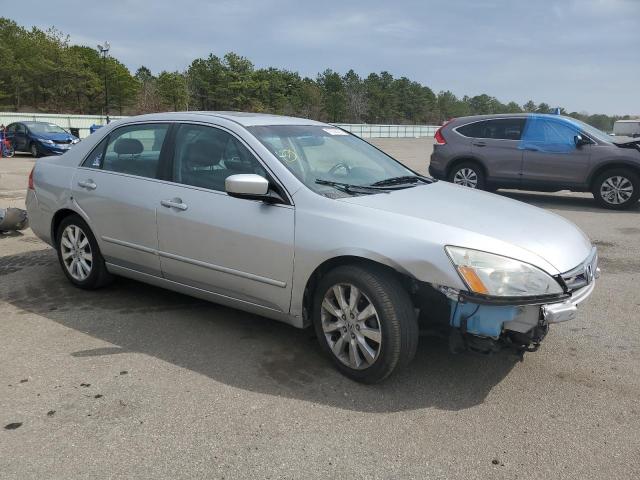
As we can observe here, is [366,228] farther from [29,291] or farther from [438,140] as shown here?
[438,140]

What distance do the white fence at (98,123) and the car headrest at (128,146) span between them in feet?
80.3

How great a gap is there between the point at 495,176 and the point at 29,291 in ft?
28.8

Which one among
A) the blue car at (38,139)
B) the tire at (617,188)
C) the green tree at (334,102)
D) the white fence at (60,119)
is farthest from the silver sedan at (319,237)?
the green tree at (334,102)

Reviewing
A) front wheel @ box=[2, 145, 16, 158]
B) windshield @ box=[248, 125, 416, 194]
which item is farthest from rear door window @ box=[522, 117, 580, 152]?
front wheel @ box=[2, 145, 16, 158]

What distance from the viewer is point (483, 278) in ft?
9.89

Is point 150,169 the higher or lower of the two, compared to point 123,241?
higher

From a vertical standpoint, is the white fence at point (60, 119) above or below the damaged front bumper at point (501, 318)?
below

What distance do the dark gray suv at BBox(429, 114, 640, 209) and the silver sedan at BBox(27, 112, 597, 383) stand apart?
6987 mm

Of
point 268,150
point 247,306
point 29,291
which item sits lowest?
point 29,291

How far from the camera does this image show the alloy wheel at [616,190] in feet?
33.7

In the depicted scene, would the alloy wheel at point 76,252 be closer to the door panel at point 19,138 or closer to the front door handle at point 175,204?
the front door handle at point 175,204

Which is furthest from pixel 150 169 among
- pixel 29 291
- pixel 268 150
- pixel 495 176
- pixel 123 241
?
pixel 495 176

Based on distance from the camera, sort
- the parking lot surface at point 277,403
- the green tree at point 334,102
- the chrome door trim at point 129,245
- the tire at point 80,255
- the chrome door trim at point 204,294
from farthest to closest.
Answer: the green tree at point 334,102 → the tire at point 80,255 → the chrome door trim at point 129,245 → the chrome door trim at point 204,294 → the parking lot surface at point 277,403

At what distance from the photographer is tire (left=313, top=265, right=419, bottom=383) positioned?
3.20 m
